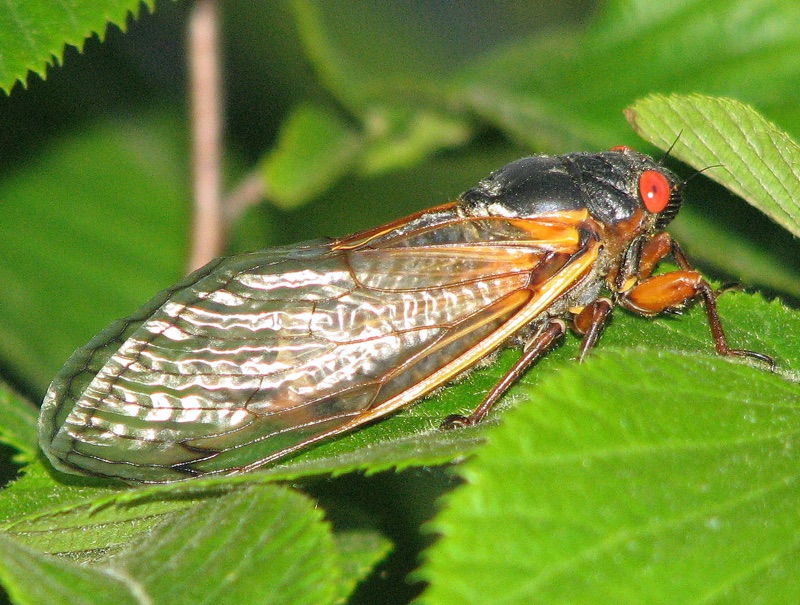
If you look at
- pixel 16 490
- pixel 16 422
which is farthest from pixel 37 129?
pixel 16 490

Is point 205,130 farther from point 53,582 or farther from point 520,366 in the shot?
point 53,582

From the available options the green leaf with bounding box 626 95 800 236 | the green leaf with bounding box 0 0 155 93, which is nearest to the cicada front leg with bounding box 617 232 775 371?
the green leaf with bounding box 626 95 800 236

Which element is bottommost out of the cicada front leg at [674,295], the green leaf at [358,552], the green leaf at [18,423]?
the green leaf at [358,552]

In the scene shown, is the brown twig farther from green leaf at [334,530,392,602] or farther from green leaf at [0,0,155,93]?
green leaf at [334,530,392,602]

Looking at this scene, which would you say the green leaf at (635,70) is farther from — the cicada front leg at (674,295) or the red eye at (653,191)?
the cicada front leg at (674,295)

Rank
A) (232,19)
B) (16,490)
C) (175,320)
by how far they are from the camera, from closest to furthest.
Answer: (16,490)
(175,320)
(232,19)

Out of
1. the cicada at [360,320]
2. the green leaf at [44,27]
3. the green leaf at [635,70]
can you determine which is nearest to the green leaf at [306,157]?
the green leaf at [635,70]

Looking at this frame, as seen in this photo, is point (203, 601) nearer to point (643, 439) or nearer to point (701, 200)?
point (643, 439)
